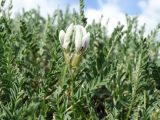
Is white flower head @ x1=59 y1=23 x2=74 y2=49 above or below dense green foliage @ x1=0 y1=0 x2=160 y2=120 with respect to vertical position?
above

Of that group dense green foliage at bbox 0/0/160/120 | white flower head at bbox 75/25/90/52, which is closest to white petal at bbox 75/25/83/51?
white flower head at bbox 75/25/90/52

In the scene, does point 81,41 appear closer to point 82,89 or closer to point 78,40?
point 78,40

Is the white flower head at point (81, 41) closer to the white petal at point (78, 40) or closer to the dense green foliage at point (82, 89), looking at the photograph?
the white petal at point (78, 40)

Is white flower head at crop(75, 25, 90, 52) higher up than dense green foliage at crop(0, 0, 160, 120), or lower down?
higher up

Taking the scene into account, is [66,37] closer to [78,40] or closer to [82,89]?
[78,40]

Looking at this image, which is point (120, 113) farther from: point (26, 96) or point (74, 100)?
point (26, 96)

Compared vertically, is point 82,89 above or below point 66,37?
below

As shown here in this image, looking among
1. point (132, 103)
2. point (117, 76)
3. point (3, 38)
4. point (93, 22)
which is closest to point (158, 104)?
point (132, 103)

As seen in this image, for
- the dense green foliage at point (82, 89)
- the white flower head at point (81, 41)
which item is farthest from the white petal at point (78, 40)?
the dense green foliage at point (82, 89)

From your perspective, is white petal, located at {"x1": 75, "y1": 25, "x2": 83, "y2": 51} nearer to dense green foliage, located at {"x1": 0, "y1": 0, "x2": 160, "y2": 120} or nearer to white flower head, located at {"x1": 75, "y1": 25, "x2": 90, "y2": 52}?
white flower head, located at {"x1": 75, "y1": 25, "x2": 90, "y2": 52}

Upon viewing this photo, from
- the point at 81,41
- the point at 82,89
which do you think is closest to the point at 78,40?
the point at 81,41

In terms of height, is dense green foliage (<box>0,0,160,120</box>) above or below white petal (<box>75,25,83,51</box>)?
below

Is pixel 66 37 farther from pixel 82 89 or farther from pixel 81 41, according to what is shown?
pixel 82 89
